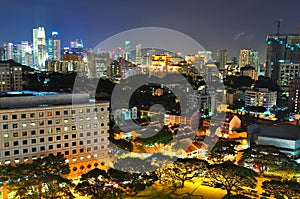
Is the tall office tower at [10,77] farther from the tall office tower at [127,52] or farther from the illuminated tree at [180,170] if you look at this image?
the tall office tower at [127,52]

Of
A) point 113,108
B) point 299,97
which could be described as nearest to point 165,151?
point 113,108

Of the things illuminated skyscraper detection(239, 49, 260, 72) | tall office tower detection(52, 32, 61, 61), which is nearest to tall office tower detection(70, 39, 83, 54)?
tall office tower detection(52, 32, 61, 61)

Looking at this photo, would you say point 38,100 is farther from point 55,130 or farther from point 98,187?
point 98,187

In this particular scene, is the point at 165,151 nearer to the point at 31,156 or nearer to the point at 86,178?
the point at 86,178

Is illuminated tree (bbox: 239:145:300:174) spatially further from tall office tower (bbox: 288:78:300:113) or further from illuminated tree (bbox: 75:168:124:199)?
tall office tower (bbox: 288:78:300:113)

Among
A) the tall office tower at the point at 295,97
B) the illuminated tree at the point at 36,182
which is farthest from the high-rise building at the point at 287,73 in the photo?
the illuminated tree at the point at 36,182
